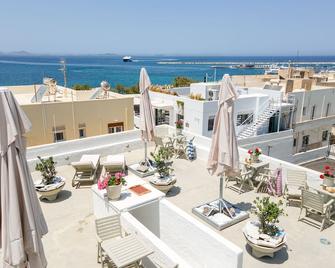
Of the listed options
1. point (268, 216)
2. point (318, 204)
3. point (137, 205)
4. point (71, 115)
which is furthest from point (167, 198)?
point (71, 115)

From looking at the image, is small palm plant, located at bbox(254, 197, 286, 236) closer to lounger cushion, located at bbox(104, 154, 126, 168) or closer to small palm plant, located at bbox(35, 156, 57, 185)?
lounger cushion, located at bbox(104, 154, 126, 168)

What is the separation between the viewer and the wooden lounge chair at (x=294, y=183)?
9320 millimetres

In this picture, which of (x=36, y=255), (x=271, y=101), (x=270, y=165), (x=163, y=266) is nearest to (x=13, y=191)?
(x=36, y=255)

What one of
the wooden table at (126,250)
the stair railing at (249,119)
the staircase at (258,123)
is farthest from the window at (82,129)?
the stair railing at (249,119)

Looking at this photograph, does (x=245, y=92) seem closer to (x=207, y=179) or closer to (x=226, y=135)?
(x=207, y=179)

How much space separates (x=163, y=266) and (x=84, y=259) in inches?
88.2

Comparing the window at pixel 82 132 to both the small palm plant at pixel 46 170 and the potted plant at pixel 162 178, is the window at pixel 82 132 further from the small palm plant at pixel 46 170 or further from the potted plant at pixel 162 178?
the potted plant at pixel 162 178

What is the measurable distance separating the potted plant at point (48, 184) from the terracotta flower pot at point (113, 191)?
8.85 feet

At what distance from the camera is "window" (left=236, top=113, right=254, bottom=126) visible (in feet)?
79.6

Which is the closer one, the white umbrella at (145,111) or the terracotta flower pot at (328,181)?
the terracotta flower pot at (328,181)

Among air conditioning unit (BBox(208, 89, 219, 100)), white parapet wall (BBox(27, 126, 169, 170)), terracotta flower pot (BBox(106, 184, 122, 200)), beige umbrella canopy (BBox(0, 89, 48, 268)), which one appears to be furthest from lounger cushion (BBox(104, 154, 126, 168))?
air conditioning unit (BBox(208, 89, 219, 100))

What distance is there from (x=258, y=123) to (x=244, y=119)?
128 centimetres

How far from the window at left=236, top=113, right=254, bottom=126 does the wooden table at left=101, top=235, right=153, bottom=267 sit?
64.5 feet

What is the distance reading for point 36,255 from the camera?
457 cm
